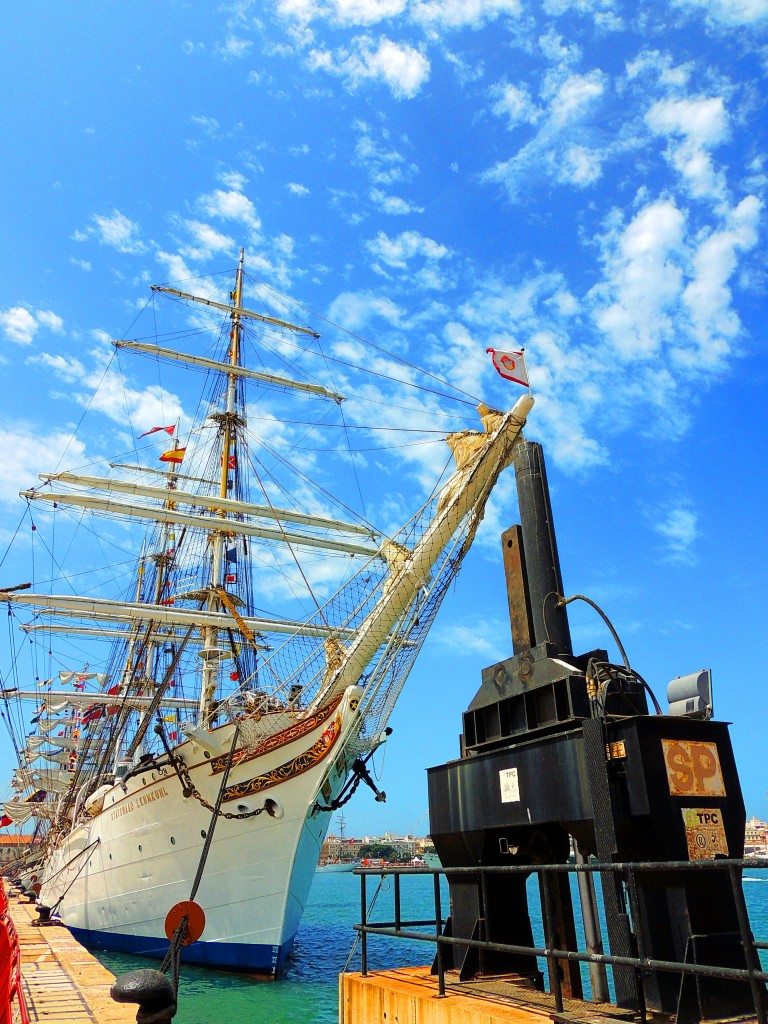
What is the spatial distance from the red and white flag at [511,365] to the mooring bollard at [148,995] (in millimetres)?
8324

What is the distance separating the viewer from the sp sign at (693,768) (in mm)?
4570

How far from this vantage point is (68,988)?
27.9 feet

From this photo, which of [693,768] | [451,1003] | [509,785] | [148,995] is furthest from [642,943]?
[148,995]

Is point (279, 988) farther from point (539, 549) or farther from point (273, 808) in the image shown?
point (539, 549)

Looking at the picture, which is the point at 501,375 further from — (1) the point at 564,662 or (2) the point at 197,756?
(2) the point at 197,756

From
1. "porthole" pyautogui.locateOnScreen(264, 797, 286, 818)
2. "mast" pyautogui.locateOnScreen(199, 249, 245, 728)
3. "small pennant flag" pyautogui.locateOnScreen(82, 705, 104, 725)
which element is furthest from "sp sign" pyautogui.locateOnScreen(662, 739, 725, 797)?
"small pennant flag" pyautogui.locateOnScreen(82, 705, 104, 725)

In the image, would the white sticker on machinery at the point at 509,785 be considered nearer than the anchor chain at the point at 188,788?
Yes

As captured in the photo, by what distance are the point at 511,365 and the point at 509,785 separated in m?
6.35

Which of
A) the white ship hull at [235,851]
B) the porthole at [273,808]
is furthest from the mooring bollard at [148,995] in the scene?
the porthole at [273,808]

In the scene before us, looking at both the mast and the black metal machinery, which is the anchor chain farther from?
the black metal machinery

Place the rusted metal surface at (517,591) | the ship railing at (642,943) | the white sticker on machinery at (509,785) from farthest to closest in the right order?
the rusted metal surface at (517,591) < the white sticker on machinery at (509,785) < the ship railing at (642,943)

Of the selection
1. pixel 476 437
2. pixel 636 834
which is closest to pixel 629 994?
pixel 636 834

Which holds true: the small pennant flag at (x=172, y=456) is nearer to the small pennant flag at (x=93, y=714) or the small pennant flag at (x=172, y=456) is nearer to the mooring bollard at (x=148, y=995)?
the small pennant flag at (x=93, y=714)

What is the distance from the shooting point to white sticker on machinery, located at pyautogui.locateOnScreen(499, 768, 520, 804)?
17.9 ft
